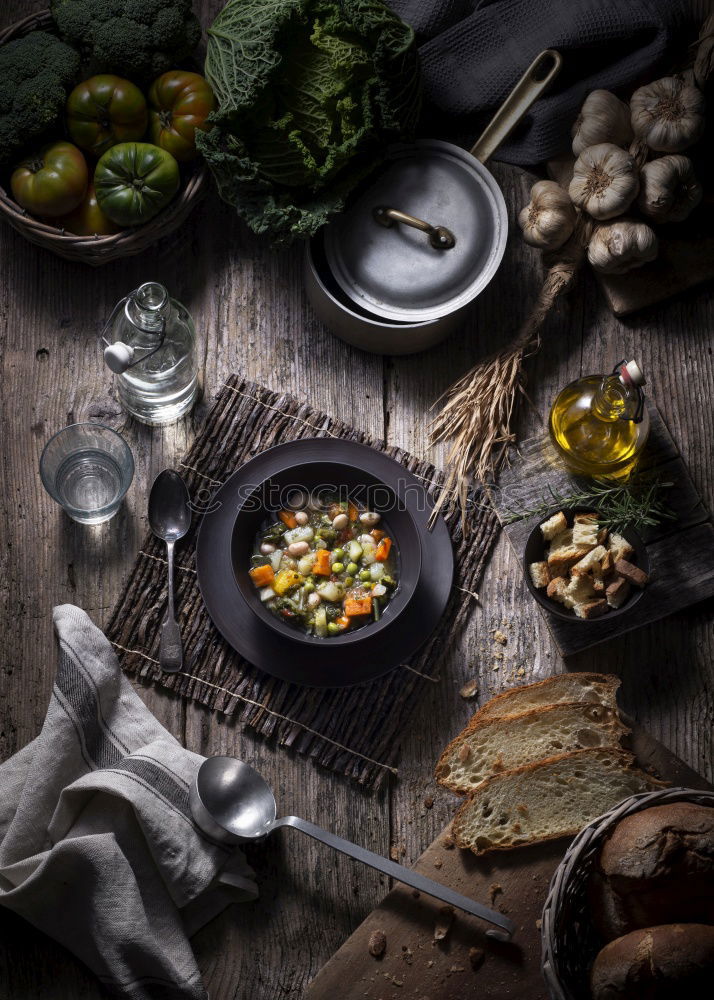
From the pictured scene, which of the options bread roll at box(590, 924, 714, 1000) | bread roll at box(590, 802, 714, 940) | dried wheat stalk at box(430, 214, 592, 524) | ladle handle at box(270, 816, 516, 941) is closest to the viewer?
bread roll at box(590, 924, 714, 1000)

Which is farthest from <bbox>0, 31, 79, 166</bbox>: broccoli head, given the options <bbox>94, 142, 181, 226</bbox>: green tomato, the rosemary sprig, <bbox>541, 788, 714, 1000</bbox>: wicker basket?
<bbox>541, 788, 714, 1000</bbox>: wicker basket

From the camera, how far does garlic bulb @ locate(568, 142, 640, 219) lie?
2.54 m

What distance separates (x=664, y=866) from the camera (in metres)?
2.10

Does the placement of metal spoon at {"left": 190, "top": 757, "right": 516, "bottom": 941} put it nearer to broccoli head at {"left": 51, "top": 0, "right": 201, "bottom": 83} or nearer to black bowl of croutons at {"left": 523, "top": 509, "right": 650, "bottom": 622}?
black bowl of croutons at {"left": 523, "top": 509, "right": 650, "bottom": 622}

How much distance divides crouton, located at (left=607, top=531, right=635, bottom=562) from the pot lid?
2.83ft

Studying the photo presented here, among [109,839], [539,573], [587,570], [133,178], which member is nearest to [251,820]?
[109,839]

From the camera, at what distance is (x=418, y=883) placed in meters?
2.35

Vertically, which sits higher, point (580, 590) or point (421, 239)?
point (421, 239)

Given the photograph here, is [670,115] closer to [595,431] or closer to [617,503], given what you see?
[595,431]

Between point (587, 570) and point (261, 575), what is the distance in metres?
0.97

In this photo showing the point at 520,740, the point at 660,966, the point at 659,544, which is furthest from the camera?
the point at 659,544

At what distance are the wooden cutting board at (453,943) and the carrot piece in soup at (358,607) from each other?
0.67 m

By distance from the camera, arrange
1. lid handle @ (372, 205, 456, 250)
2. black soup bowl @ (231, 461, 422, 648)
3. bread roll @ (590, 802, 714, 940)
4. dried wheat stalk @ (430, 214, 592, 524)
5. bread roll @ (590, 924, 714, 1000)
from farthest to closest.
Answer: dried wheat stalk @ (430, 214, 592, 524) < lid handle @ (372, 205, 456, 250) < black soup bowl @ (231, 461, 422, 648) < bread roll @ (590, 802, 714, 940) < bread roll @ (590, 924, 714, 1000)

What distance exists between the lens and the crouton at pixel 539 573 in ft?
8.32
